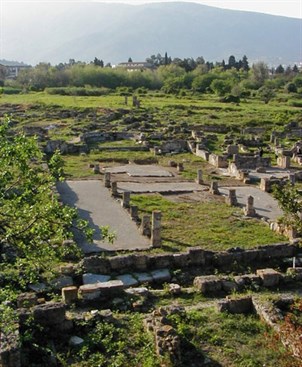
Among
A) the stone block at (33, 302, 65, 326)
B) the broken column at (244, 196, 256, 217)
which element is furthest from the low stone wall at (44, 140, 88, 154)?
the stone block at (33, 302, 65, 326)

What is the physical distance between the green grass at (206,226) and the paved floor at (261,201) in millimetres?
1229

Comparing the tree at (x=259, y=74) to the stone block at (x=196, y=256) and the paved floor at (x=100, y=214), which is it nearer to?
the paved floor at (x=100, y=214)

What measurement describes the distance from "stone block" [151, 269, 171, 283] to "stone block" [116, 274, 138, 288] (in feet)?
2.04

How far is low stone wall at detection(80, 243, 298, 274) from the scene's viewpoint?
16953mm

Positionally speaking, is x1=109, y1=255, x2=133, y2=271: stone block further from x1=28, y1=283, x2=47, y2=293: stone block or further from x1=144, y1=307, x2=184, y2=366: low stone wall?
x1=144, y1=307, x2=184, y2=366: low stone wall

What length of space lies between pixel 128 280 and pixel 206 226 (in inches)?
290

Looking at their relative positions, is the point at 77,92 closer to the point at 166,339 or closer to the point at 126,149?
the point at 126,149

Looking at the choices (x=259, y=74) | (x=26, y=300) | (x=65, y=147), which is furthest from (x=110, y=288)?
(x=259, y=74)

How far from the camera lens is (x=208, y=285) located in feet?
49.9

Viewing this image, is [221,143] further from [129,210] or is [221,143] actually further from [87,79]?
[87,79]

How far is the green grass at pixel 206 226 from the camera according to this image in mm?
20969

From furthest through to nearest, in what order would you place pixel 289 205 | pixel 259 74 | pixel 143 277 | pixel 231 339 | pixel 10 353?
pixel 259 74, pixel 289 205, pixel 143 277, pixel 231 339, pixel 10 353

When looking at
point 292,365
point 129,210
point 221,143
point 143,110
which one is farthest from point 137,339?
point 143,110

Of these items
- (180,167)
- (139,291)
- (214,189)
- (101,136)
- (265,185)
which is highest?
(101,136)
